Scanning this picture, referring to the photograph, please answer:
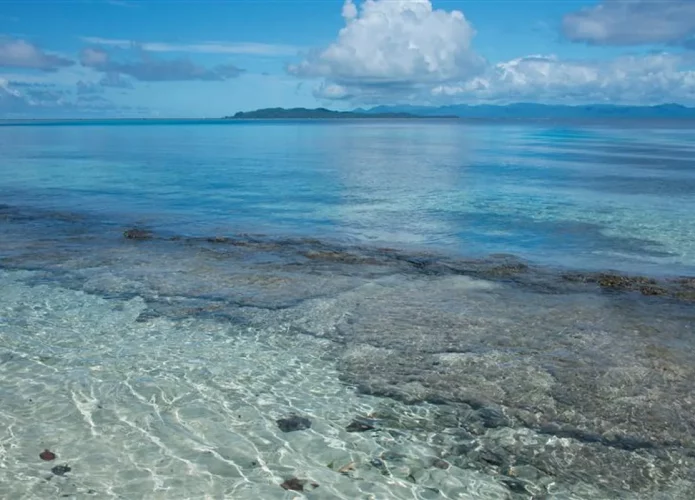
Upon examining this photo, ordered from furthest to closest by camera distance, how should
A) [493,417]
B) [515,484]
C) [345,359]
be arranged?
[345,359]
[493,417]
[515,484]

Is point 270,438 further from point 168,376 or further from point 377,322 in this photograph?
point 377,322

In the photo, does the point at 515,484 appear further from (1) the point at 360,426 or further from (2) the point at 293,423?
(2) the point at 293,423

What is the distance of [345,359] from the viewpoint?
10922 mm

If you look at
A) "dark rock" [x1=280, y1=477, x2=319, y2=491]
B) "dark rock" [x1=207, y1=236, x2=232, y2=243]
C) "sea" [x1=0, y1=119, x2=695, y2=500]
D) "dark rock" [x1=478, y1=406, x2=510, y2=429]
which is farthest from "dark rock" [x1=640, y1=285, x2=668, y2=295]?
"dark rock" [x1=207, y1=236, x2=232, y2=243]

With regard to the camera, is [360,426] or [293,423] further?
[293,423]

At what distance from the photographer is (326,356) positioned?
36.3ft

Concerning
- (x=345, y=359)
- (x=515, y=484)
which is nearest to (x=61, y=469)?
(x=345, y=359)

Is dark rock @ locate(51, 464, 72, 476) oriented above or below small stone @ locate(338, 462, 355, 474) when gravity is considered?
above

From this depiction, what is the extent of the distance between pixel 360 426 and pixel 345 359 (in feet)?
7.58

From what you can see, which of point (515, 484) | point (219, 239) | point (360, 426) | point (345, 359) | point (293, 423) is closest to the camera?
point (515, 484)

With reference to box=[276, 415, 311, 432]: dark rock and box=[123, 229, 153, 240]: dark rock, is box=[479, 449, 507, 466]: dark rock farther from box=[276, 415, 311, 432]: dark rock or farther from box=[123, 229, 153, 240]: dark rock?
box=[123, 229, 153, 240]: dark rock

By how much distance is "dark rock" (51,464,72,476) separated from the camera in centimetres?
741

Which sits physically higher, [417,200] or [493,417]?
[417,200]

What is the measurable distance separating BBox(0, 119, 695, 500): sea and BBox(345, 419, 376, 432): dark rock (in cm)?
3
